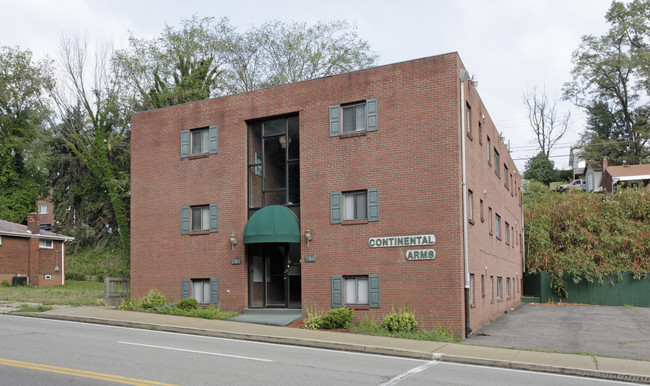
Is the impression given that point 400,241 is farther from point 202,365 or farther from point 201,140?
point 201,140

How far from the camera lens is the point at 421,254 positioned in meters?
18.3

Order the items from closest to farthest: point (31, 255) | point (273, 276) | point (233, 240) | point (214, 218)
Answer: point (233, 240) → point (273, 276) → point (214, 218) → point (31, 255)

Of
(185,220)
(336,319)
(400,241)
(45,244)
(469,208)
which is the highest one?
(469,208)

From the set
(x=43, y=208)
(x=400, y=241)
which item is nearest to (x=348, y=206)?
(x=400, y=241)

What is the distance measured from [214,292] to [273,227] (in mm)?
3819

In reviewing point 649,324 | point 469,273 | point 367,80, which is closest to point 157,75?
point 367,80

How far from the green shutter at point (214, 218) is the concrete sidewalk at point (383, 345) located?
12.1ft

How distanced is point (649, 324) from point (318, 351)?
14.8m

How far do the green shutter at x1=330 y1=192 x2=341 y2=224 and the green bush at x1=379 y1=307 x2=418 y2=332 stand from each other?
12.5 ft

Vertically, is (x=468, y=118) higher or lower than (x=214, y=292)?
higher

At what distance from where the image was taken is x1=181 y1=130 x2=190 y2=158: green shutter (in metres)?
23.5

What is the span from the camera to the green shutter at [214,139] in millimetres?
22766

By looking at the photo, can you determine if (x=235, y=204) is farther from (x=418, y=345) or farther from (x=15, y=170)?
(x=15, y=170)

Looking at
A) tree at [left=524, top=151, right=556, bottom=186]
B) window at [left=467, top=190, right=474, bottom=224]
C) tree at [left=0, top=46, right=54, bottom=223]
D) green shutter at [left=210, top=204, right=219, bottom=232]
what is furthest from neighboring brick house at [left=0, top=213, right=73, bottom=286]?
tree at [left=524, top=151, right=556, bottom=186]
